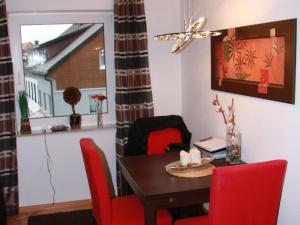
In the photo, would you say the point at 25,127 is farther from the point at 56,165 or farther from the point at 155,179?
the point at 155,179

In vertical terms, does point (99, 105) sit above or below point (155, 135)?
above

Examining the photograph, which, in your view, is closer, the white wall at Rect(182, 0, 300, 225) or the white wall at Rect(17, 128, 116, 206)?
the white wall at Rect(182, 0, 300, 225)

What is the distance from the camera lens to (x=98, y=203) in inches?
105

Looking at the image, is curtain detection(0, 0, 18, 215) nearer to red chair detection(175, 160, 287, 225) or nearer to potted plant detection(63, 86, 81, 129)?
potted plant detection(63, 86, 81, 129)

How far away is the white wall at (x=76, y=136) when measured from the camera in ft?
12.9

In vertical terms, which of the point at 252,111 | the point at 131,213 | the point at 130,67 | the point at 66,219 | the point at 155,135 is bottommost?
the point at 66,219

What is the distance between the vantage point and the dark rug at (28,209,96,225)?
3756 millimetres

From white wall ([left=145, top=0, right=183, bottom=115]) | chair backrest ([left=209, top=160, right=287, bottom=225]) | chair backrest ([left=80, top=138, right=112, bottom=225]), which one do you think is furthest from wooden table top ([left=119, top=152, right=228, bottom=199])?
white wall ([left=145, top=0, right=183, bottom=115])

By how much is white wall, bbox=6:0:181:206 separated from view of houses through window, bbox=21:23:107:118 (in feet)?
0.47

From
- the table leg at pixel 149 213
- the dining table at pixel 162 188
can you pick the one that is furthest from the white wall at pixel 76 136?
the table leg at pixel 149 213

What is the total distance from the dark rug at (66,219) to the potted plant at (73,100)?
2.82 ft

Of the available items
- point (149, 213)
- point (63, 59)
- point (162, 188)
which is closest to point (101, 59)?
point (63, 59)

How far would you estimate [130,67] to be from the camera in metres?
3.96

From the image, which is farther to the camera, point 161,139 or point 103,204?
point 161,139
